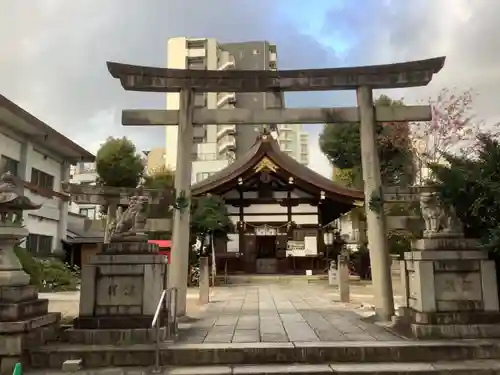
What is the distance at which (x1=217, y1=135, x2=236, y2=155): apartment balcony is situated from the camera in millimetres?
55900

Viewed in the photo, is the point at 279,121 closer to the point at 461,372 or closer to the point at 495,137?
the point at 495,137

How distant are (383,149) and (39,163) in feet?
68.5

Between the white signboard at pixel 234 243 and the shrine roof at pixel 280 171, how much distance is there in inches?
124

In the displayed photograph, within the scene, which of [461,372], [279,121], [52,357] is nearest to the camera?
[461,372]

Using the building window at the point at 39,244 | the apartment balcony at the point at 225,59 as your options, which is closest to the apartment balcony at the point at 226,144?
the apartment balcony at the point at 225,59

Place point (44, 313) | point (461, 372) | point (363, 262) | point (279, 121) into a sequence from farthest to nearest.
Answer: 1. point (363, 262)
2. point (279, 121)
3. point (44, 313)
4. point (461, 372)

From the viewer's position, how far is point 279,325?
8.65m

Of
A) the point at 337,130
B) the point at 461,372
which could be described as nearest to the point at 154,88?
the point at 461,372

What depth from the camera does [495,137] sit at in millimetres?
7844

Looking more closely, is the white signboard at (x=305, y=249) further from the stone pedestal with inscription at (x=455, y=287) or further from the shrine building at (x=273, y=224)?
the stone pedestal with inscription at (x=455, y=287)

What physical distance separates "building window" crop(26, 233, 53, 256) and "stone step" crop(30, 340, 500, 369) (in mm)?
16705

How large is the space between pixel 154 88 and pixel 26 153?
13510mm

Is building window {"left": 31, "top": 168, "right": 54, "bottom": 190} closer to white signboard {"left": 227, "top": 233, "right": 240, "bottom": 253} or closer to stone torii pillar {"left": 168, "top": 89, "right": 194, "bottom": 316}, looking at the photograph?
white signboard {"left": 227, "top": 233, "right": 240, "bottom": 253}

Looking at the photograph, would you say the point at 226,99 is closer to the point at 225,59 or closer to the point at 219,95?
the point at 219,95
